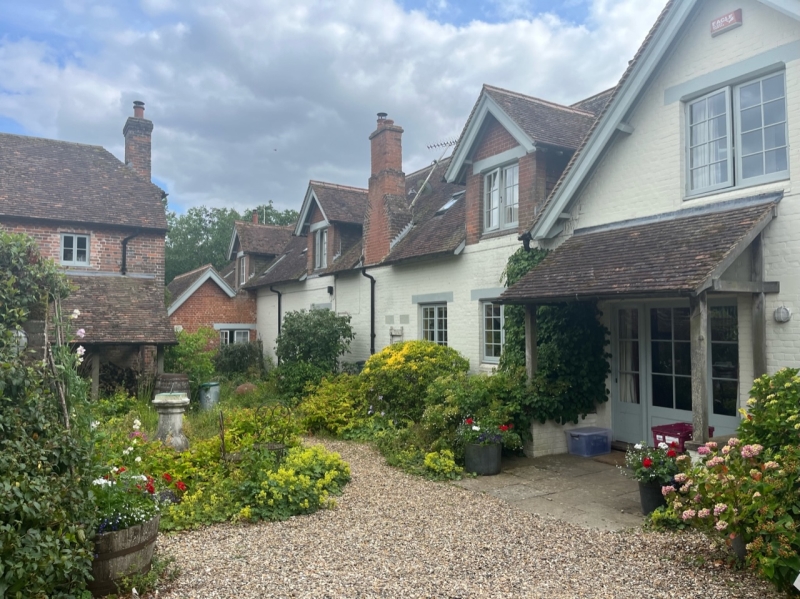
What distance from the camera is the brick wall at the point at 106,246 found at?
1722cm

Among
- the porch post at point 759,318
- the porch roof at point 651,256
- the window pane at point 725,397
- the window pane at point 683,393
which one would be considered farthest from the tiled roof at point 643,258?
the window pane at point 683,393

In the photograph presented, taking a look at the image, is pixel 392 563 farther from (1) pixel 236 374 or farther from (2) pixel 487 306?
(1) pixel 236 374

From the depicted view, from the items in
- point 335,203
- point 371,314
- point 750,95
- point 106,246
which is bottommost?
point 371,314

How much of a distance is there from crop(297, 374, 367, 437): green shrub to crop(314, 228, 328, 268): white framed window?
23.2 ft

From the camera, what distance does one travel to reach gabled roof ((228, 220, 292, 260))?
1038 inches

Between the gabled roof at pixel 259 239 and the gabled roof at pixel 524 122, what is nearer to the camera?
the gabled roof at pixel 524 122

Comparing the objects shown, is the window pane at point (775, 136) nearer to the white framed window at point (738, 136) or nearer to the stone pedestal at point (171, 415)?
the white framed window at point (738, 136)

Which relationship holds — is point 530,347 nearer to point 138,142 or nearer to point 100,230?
point 100,230

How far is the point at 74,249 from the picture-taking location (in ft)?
58.5

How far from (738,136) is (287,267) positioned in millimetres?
17729

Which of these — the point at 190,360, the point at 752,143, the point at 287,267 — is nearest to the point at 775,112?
the point at 752,143

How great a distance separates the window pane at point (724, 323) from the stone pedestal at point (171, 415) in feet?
27.9

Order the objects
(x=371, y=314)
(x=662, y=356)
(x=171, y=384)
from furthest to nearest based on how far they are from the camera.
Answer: (x=371, y=314) < (x=171, y=384) < (x=662, y=356)

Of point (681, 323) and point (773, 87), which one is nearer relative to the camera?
point (773, 87)
